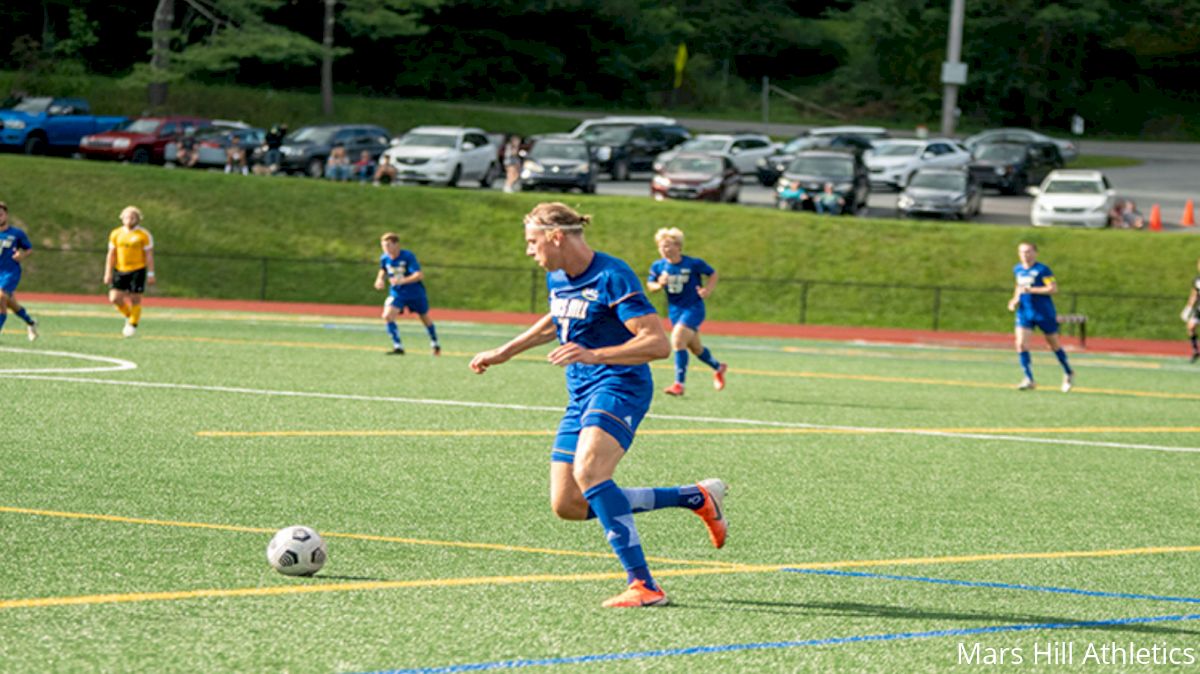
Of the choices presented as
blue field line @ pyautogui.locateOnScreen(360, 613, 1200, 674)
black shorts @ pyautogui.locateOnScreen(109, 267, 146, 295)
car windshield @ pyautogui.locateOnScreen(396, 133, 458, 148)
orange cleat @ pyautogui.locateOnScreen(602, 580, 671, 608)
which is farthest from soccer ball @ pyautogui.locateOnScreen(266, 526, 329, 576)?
car windshield @ pyautogui.locateOnScreen(396, 133, 458, 148)

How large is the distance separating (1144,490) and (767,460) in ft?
10.1

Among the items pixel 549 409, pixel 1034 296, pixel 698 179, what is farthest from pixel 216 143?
pixel 549 409

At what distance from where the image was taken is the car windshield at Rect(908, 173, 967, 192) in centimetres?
4531

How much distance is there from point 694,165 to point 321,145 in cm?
Result: 1190

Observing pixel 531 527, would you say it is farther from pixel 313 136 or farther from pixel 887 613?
pixel 313 136

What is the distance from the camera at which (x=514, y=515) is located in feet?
36.3

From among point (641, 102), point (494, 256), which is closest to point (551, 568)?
point (494, 256)

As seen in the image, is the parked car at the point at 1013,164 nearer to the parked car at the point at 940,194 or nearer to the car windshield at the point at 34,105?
the parked car at the point at 940,194

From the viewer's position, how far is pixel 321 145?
51031 mm

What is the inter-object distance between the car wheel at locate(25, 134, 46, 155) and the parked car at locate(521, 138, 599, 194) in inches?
588

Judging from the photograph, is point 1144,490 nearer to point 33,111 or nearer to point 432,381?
point 432,381

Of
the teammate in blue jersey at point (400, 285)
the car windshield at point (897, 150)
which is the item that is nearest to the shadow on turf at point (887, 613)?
the teammate in blue jersey at point (400, 285)

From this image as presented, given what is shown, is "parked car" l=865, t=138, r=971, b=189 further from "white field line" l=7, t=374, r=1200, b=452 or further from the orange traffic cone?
"white field line" l=7, t=374, r=1200, b=452

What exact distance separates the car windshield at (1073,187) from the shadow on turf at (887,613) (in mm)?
39017
